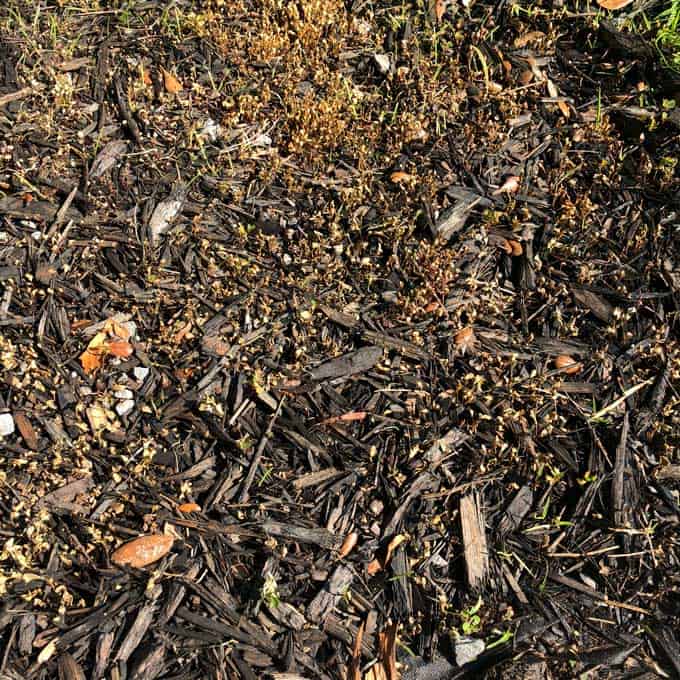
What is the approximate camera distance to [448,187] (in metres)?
3.05

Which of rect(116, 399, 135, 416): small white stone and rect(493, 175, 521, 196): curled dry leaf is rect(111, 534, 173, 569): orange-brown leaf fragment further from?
rect(493, 175, 521, 196): curled dry leaf

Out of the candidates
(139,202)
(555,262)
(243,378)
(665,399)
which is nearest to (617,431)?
(665,399)

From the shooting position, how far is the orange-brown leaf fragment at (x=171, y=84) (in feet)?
10.6

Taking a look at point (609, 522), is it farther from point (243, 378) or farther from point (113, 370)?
point (113, 370)

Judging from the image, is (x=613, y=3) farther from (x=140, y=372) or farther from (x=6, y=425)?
(x=6, y=425)

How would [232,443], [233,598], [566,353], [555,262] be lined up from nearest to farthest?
[233,598], [232,443], [566,353], [555,262]

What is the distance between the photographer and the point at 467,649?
2268mm

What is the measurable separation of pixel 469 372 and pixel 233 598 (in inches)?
45.0

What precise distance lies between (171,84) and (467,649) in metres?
2.59

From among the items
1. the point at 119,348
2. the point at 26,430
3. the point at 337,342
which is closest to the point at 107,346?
the point at 119,348

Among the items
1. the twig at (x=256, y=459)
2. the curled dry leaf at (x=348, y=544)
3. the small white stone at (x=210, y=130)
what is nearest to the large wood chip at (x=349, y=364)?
the twig at (x=256, y=459)

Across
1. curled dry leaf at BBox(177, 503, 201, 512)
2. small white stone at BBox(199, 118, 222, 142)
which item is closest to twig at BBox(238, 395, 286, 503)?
curled dry leaf at BBox(177, 503, 201, 512)

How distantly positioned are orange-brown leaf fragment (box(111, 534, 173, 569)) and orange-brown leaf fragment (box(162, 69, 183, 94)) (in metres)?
1.96

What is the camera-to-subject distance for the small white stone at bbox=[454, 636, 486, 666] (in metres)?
2.26
